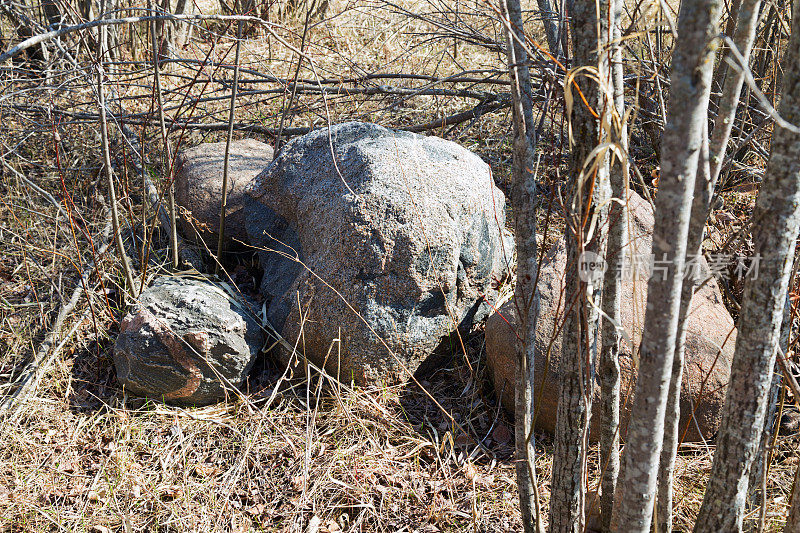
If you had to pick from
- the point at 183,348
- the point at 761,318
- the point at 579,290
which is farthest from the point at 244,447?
the point at 761,318

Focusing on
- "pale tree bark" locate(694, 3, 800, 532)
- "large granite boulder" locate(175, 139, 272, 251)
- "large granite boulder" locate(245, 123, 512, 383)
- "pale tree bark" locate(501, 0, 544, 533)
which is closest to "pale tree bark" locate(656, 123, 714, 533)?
"pale tree bark" locate(694, 3, 800, 532)

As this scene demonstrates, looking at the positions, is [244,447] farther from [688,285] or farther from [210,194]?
[688,285]

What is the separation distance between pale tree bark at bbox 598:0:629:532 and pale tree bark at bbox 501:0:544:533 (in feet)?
0.65

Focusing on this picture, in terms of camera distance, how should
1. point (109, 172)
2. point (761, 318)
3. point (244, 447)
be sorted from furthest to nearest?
point (109, 172) → point (244, 447) → point (761, 318)

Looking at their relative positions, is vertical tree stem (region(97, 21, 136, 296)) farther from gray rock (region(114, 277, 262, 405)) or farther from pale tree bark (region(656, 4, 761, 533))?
pale tree bark (region(656, 4, 761, 533))

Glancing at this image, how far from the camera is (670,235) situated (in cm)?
117

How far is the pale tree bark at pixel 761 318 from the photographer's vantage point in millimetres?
1307

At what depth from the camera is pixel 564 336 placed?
167cm

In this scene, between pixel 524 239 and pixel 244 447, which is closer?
pixel 524 239

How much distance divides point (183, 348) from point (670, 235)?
240 cm

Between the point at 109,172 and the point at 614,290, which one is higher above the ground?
the point at 109,172

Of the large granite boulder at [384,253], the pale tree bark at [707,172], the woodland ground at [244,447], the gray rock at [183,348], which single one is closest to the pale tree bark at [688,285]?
the pale tree bark at [707,172]

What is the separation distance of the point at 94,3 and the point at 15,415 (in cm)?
409

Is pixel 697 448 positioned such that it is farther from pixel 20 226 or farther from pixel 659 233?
pixel 20 226
